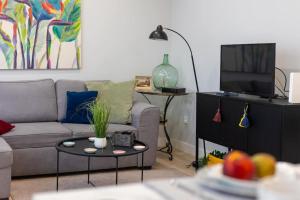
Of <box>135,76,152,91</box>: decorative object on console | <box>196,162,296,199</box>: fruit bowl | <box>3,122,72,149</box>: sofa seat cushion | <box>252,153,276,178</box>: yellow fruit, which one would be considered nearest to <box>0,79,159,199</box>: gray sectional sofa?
<box>3,122,72,149</box>: sofa seat cushion

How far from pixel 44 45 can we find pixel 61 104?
758 millimetres

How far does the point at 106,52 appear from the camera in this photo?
5246mm

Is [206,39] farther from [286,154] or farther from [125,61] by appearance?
[286,154]

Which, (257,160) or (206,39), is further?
(206,39)

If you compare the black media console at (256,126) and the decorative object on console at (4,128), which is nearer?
the black media console at (256,126)

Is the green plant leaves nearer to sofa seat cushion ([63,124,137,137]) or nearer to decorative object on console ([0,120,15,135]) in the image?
sofa seat cushion ([63,124,137,137])

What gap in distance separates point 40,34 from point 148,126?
1.65 m

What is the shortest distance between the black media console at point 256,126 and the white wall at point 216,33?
0.58 metres

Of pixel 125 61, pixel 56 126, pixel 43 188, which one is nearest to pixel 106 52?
pixel 125 61

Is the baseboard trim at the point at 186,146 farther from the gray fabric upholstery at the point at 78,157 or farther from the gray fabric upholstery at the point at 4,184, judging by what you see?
the gray fabric upholstery at the point at 4,184

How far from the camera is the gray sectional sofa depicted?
390cm

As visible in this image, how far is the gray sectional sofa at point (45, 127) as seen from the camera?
3.90m

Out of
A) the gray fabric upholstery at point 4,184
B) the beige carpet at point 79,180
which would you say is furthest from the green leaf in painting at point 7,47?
the gray fabric upholstery at point 4,184

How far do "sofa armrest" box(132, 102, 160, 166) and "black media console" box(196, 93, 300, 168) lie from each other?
1.60 feet
